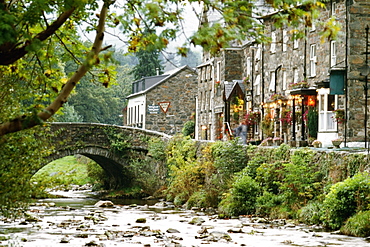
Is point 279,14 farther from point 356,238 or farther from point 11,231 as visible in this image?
point 11,231

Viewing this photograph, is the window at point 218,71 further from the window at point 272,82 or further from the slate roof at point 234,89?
the window at point 272,82

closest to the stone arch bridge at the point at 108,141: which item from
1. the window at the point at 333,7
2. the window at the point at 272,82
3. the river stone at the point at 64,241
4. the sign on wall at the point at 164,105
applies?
the window at the point at 272,82

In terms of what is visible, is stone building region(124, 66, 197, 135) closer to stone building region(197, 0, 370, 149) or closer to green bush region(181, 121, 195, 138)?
green bush region(181, 121, 195, 138)

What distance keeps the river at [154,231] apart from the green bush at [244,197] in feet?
2.89

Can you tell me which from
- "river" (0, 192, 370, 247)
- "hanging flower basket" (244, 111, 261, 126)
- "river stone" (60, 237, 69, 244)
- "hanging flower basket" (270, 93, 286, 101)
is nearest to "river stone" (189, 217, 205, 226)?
"river" (0, 192, 370, 247)

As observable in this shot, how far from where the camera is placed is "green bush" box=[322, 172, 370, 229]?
675 inches

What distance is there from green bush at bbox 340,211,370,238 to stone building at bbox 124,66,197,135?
40.1 meters

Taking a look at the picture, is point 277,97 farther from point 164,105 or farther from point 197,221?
point 164,105

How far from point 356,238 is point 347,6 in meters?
17.3

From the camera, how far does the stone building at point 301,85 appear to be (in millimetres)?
30891

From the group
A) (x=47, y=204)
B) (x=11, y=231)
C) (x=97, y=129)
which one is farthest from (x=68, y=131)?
(x=11, y=231)

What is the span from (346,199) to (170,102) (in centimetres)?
4070

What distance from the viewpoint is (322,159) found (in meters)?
20.8

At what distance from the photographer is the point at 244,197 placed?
2342 cm
